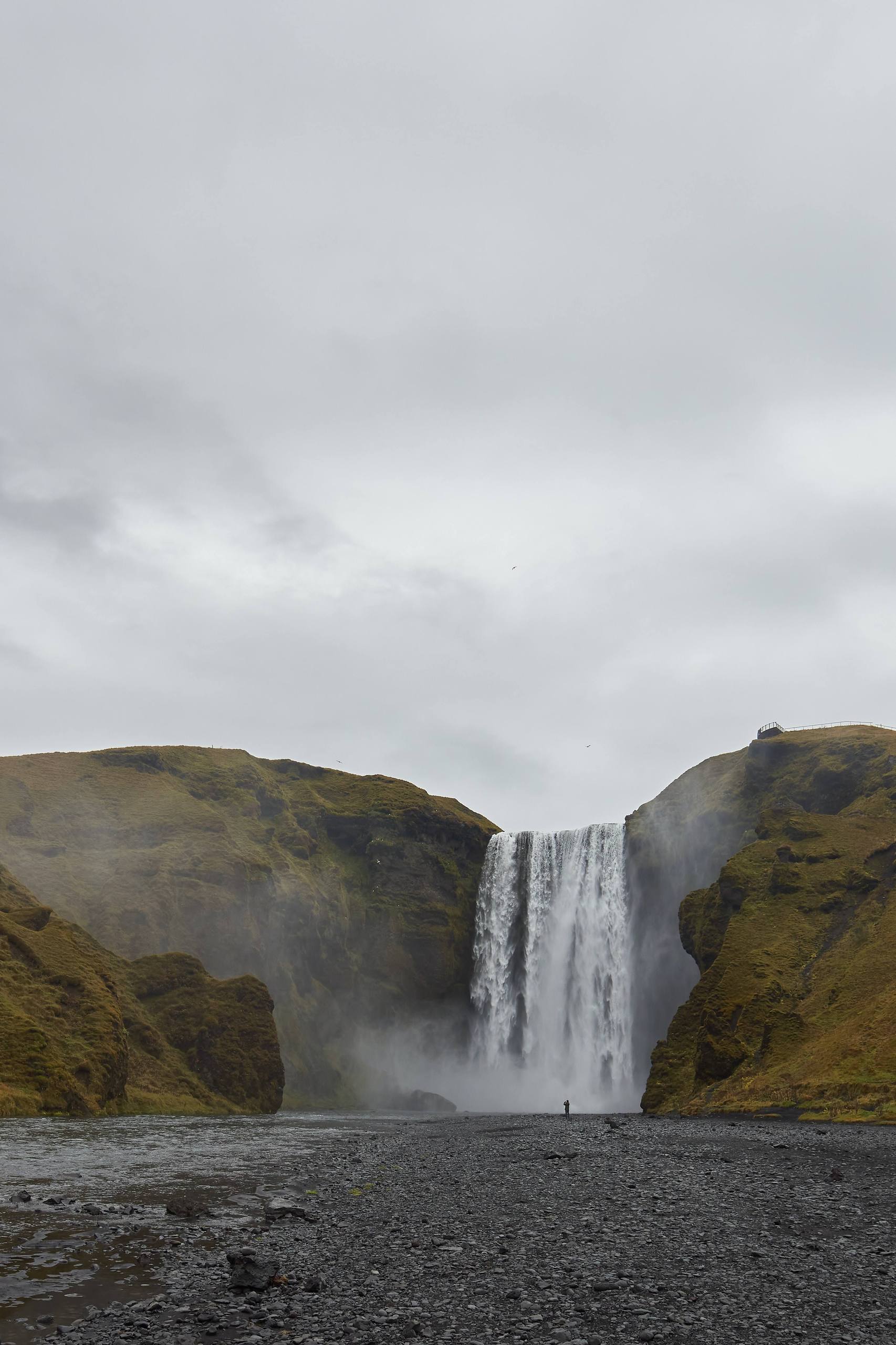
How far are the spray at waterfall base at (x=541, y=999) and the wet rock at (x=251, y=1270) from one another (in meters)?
78.4

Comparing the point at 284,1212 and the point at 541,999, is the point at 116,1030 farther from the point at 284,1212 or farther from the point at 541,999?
the point at 541,999

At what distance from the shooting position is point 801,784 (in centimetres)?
8600

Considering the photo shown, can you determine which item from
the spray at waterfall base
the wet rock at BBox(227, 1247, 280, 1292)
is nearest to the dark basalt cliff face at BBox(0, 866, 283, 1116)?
the spray at waterfall base

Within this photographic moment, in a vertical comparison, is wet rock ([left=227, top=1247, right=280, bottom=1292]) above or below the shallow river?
above

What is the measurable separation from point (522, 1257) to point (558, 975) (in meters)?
86.3

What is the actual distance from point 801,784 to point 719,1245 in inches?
3059

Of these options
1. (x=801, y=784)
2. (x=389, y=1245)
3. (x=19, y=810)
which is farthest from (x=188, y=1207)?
(x=19, y=810)

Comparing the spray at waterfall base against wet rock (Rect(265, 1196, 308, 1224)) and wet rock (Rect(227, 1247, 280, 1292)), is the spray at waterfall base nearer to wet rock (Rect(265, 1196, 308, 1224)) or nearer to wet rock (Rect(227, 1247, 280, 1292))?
wet rock (Rect(265, 1196, 308, 1224))

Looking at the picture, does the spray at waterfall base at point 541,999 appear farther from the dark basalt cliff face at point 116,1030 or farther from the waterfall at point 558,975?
the dark basalt cliff face at point 116,1030

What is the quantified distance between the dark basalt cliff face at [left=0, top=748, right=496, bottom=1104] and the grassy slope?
40547 millimetres

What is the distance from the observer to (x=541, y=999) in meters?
96.6

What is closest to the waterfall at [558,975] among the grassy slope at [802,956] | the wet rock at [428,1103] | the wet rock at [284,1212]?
the wet rock at [428,1103]

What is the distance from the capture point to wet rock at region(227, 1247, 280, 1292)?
36.5 ft

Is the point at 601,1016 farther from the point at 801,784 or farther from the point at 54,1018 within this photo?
the point at 54,1018
